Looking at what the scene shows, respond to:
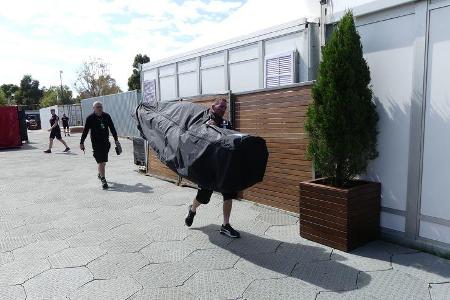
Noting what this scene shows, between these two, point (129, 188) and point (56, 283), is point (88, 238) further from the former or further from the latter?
point (129, 188)

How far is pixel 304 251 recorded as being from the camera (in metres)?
3.88

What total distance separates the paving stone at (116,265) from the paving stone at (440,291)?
8.61ft

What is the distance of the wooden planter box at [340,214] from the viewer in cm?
376

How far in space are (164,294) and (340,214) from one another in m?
1.95

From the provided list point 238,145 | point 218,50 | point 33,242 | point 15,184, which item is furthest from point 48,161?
point 238,145

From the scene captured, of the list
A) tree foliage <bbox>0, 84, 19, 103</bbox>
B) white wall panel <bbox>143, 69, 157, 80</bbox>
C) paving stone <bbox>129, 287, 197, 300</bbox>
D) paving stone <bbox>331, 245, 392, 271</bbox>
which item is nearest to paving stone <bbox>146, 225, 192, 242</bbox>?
paving stone <bbox>129, 287, 197, 300</bbox>

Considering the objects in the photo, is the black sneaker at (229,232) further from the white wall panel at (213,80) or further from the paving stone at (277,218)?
the white wall panel at (213,80)

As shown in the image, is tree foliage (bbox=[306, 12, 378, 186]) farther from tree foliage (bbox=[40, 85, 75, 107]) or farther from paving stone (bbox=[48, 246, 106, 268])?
tree foliage (bbox=[40, 85, 75, 107])

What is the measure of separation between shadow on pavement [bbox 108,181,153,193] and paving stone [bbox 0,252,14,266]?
302cm

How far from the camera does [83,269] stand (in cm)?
356

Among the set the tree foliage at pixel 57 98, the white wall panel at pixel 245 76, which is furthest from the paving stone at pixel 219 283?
the tree foliage at pixel 57 98

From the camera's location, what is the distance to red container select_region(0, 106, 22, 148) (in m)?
16.2

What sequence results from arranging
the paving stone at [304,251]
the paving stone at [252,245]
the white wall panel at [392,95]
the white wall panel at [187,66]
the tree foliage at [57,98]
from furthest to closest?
1. the tree foliage at [57,98]
2. the white wall panel at [187,66]
3. the paving stone at [252,245]
4. the white wall panel at [392,95]
5. the paving stone at [304,251]

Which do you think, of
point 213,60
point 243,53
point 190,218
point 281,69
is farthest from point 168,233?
point 213,60
